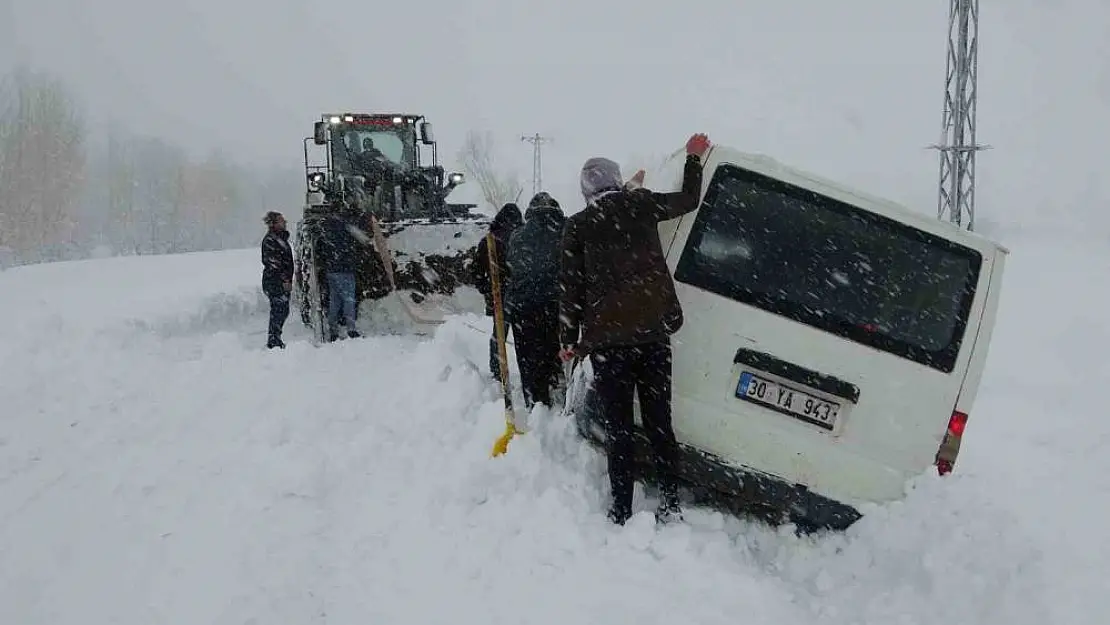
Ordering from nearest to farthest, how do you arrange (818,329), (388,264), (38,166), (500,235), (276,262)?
1. (818,329)
2. (500,235)
3. (276,262)
4. (388,264)
5. (38,166)

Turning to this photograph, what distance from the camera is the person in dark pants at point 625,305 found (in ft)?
12.5

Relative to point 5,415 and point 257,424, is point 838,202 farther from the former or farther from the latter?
point 5,415

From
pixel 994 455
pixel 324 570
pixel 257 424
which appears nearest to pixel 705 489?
pixel 324 570

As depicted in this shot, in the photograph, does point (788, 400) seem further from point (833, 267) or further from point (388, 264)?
point (388, 264)

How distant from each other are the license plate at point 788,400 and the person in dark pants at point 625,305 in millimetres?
397

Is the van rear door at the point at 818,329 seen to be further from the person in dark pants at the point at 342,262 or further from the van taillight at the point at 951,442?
the person in dark pants at the point at 342,262

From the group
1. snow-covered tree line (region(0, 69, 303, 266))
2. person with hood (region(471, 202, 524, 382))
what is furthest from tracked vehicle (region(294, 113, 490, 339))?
snow-covered tree line (region(0, 69, 303, 266))

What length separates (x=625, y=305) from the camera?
379 centimetres

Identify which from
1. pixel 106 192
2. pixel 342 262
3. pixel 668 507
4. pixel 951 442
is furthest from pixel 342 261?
pixel 106 192

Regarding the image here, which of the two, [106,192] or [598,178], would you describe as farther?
[106,192]

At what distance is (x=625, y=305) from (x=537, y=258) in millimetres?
1651

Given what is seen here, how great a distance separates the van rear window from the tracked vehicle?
17.0 ft

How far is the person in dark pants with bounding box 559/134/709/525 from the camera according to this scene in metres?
3.80

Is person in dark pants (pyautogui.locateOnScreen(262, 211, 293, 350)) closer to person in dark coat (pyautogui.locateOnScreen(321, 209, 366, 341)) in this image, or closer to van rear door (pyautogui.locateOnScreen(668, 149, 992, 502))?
person in dark coat (pyautogui.locateOnScreen(321, 209, 366, 341))
